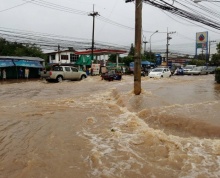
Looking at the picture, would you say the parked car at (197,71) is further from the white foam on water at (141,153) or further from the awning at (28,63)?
the white foam on water at (141,153)

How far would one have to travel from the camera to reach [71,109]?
35.1 feet

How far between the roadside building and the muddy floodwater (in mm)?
20244

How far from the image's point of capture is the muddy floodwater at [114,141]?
15.6 ft

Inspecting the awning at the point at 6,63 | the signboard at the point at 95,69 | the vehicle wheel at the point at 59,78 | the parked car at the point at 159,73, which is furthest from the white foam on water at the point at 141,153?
the signboard at the point at 95,69

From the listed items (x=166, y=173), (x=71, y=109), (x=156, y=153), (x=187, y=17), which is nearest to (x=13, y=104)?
(x=71, y=109)

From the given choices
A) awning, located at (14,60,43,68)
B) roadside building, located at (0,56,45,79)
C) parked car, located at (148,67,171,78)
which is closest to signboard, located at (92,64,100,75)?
roadside building, located at (0,56,45,79)

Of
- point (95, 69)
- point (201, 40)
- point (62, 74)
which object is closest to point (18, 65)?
point (62, 74)

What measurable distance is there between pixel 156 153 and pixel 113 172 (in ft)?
4.18

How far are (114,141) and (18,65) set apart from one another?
1027 inches

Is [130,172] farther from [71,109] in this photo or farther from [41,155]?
[71,109]

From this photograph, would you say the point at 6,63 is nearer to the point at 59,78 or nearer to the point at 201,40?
the point at 59,78

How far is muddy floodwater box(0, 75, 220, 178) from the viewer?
4.76 metres

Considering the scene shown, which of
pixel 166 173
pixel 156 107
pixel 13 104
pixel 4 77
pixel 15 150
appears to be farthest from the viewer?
pixel 4 77

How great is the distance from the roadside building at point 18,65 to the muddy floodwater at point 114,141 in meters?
20.2
